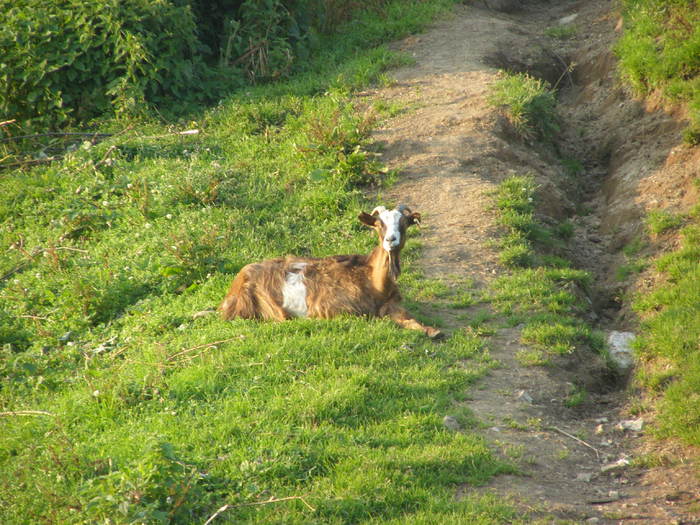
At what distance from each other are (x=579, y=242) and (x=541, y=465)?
4682 mm

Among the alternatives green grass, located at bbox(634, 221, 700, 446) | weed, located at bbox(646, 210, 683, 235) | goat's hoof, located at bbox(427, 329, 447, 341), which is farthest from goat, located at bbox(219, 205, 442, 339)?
weed, located at bbox(646, 210, 683, 235)

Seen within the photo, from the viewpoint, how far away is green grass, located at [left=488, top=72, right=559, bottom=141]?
11.3 m

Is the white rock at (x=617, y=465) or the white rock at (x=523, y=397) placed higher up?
the white rock at (x=523, y=397)

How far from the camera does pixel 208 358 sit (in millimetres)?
6875

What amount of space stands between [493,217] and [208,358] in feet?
13.3

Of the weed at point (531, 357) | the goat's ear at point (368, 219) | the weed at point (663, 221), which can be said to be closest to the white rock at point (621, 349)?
the weed at point (531, 357)

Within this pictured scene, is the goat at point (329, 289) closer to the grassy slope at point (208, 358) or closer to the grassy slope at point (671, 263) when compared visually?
the grassy slope at point (208, 358)

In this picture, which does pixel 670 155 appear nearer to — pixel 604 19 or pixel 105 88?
pixel 604 19

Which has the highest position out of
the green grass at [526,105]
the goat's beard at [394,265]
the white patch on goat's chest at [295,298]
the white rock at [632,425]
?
the green grass at [526,105]

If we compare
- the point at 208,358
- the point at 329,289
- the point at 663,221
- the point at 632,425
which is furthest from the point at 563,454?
the point at 663,221

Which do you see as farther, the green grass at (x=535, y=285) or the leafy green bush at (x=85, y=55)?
the leafy green bush at (x=85, y=55)

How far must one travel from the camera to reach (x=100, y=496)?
4812 millimetres

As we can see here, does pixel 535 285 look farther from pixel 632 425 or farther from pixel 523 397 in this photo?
pixel 632 425

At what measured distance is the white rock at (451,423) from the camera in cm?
611
